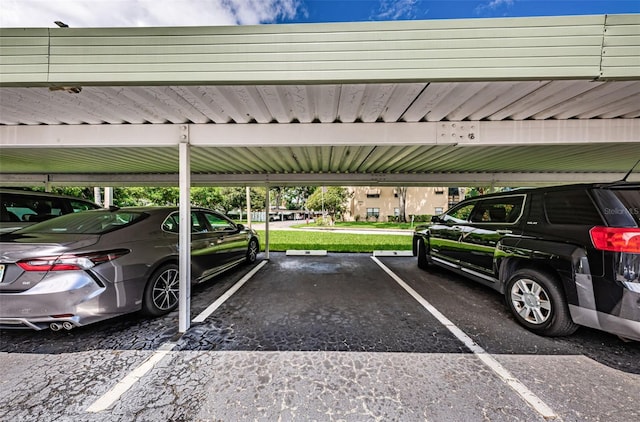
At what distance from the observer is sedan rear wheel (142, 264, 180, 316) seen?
329cm

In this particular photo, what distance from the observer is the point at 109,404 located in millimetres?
1917

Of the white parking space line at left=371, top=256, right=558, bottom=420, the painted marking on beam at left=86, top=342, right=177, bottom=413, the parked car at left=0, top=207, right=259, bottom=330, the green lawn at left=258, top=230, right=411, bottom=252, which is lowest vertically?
the painted marking on beam at left=86, top=342, right=177, bottom=413

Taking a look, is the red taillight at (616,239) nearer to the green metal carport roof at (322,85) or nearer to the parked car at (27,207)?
the green metal carport roof at (322,85)

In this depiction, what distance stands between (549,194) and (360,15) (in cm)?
403

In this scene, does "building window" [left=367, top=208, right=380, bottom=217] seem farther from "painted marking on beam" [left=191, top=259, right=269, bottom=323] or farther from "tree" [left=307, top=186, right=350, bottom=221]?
"painted marking on beam" [left=191, top=259, right=269, bottom=323]

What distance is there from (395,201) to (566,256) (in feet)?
92.2

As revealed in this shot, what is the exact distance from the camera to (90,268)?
2617 mm

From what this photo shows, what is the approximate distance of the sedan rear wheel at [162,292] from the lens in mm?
3290

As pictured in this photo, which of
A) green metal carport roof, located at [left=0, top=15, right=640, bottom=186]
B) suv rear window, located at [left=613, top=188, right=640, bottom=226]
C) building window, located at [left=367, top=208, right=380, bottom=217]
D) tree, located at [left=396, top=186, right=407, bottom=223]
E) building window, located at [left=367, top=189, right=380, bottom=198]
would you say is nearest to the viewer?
green metal carport roof, located at [left=0, top=15, right=640, bottom=186]

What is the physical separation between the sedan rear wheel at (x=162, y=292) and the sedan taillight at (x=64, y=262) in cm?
76

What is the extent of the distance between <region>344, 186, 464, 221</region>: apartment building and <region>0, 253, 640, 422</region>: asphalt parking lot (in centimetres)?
2672

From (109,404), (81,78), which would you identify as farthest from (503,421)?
(81,78)

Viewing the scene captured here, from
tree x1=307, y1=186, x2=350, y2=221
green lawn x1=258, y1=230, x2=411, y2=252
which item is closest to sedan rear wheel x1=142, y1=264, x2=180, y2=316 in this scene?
green lawn x1=258, y1=230, x2=411, y2=252

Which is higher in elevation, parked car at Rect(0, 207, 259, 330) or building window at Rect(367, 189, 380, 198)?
building window at Rect(367, 189, 380, 198)
